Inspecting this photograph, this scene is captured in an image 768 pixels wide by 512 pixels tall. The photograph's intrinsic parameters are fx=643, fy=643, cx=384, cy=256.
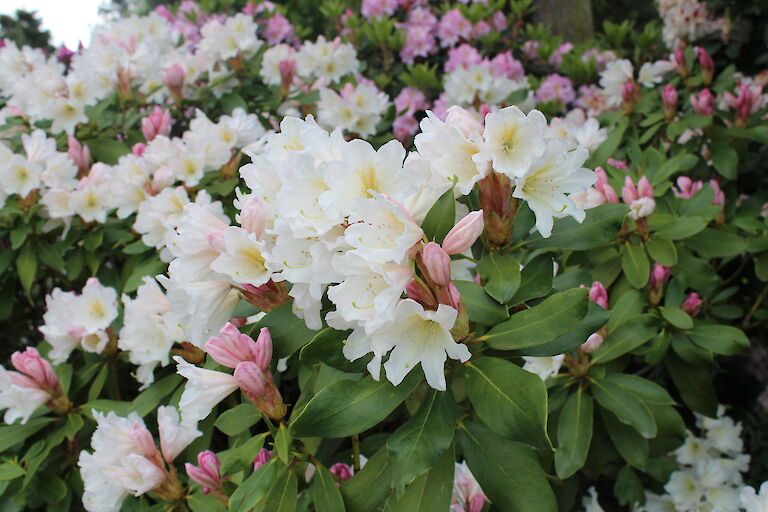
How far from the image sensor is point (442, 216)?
101 centimetres

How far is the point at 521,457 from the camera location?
1.11 m

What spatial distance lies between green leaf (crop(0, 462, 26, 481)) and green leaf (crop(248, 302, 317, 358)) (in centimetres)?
96

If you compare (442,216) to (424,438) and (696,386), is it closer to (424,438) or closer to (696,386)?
(424,438)

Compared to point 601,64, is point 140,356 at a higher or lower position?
higher

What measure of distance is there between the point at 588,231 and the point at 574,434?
0.61 metres

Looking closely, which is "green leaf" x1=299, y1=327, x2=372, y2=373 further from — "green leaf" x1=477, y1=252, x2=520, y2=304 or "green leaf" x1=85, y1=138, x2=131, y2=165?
"green leaf" x1=85, y1=138, x2=131, y2=165

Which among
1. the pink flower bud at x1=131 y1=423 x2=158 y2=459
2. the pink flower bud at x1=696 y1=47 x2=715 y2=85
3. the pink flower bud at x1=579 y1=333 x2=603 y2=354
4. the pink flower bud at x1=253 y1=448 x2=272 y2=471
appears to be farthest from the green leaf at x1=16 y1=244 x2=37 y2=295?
the pink flower bud at x1=696 y1=47 x2=715 y2=85

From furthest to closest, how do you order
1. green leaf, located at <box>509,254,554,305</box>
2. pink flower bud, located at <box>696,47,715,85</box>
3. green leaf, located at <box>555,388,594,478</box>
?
pink flower bud, located at <box>696,47,715,85</box> < green leaf, located at <box>555,388,594,478</box> < green leaf, located at <box>509,254,554,305</box>

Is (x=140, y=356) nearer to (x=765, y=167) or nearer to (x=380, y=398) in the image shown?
(x=380, y=398)

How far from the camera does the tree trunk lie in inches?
198

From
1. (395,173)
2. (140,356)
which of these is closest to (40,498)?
(140,356)

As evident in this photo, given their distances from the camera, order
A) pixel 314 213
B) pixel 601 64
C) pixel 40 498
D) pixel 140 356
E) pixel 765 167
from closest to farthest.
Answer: pixel 314 213 < pixel 140 356 < pixel 40 498 < pixel 765 167 < pixel 601 64

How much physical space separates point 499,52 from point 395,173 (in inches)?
141

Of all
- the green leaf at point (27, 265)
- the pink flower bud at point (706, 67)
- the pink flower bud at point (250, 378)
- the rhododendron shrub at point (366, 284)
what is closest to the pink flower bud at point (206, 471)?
the rhododendron shrub at point (366, 284)
